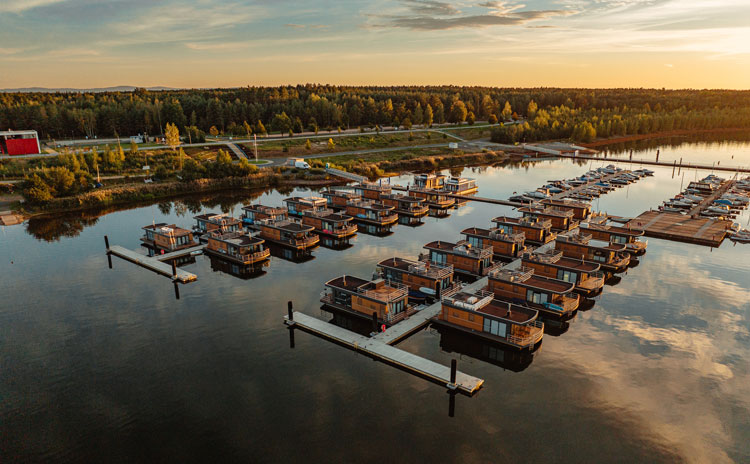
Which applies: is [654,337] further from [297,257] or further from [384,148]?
[384,148]

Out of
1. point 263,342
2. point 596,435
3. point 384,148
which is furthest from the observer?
point 384,148

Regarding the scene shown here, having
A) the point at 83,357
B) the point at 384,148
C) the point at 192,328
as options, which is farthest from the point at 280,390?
the point at 384,148

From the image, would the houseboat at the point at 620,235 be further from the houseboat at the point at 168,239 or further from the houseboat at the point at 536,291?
the houseboat at the point at 168,239

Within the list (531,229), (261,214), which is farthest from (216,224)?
(531,229)

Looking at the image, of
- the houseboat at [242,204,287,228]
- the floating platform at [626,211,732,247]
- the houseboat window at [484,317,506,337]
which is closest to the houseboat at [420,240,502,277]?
the houseboat window at [484,317,506,337]

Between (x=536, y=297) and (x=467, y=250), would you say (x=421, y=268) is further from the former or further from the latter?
(x=536, y=297)

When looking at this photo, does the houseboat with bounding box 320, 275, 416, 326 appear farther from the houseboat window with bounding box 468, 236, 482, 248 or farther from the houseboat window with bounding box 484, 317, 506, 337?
the houseboat window with bounding box 468, 236, 482, 248
